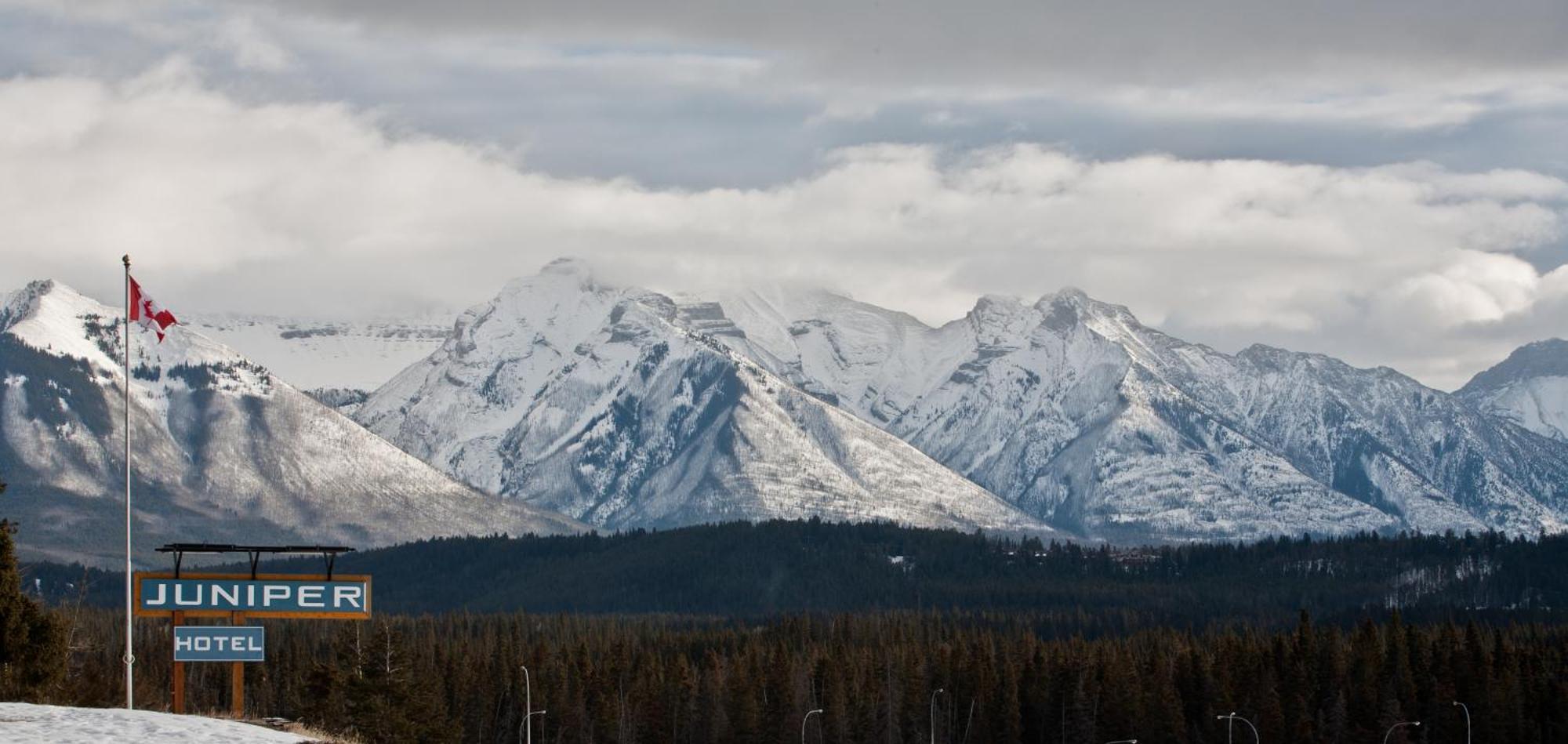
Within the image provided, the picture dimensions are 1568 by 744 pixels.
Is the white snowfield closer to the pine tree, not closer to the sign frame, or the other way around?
the sign frame

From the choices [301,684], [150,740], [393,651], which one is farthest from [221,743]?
[301,684]

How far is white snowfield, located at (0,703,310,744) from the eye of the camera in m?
87.0

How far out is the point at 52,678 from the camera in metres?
116

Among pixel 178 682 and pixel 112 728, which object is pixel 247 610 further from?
pixel 112 728

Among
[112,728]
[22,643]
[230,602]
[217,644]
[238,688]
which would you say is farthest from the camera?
[22,643]

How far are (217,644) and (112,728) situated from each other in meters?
21.4

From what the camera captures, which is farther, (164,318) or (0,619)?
(0,619)

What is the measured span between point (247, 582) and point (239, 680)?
465 cm

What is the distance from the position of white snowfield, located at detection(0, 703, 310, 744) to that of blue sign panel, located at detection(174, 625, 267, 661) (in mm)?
12978

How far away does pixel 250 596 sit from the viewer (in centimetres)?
11125

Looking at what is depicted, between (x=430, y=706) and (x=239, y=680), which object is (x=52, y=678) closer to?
(x=239, y=680)

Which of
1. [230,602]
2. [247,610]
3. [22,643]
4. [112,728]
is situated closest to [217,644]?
[230,602]

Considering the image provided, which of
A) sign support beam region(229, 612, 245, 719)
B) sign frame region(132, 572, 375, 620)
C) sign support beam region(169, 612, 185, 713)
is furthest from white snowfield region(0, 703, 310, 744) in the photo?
sign frame region(132, 572, 375, 620)

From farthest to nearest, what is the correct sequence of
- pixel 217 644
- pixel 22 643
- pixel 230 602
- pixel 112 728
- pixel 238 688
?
pixel 22 643
pixel 217 644
pixel 230 602
pixel 238 688
pixel 112 728
